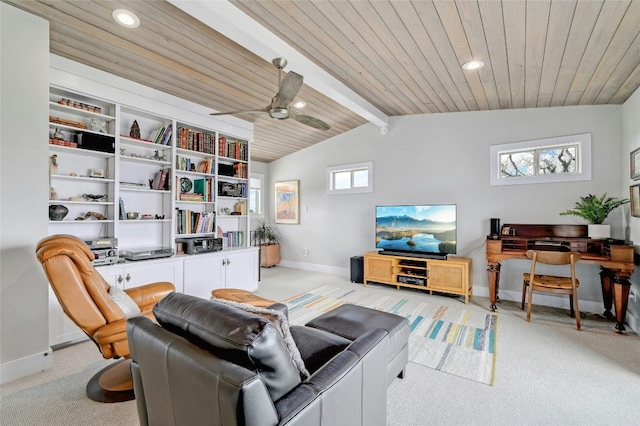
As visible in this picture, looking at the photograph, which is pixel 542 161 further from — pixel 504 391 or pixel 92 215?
pixel 92 215

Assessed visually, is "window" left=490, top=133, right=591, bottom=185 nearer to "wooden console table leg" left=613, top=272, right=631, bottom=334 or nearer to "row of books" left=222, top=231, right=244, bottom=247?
"wooden console table leg" left=613, top=272, right=631, bottom=334

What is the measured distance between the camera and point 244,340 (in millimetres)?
950

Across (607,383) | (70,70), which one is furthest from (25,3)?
(607,383)

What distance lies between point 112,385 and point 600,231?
483 cm

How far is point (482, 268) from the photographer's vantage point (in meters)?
4.27

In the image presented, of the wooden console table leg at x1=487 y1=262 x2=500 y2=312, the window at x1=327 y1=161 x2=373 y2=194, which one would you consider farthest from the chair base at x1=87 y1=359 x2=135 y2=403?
the window at x1=327 y1=161 x2=373 y2=194

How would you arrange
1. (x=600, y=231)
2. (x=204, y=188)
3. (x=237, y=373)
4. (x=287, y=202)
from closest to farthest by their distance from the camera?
(x=237, y=373) < (x=600, y=231) < (x=204, y=188) < (x=287, y=202)

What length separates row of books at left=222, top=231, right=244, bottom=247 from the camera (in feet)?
14.4

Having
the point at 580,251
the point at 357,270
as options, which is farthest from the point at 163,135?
the point at 580,251

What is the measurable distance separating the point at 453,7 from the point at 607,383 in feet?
9.47

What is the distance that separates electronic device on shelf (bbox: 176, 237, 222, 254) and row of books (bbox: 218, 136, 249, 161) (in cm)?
124

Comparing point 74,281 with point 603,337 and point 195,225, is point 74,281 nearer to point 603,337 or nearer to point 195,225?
point 195,225

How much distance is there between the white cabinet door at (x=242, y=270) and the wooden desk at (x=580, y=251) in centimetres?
325

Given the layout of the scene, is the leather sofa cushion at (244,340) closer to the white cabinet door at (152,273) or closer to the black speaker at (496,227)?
the white cabinet door at (152,273)
